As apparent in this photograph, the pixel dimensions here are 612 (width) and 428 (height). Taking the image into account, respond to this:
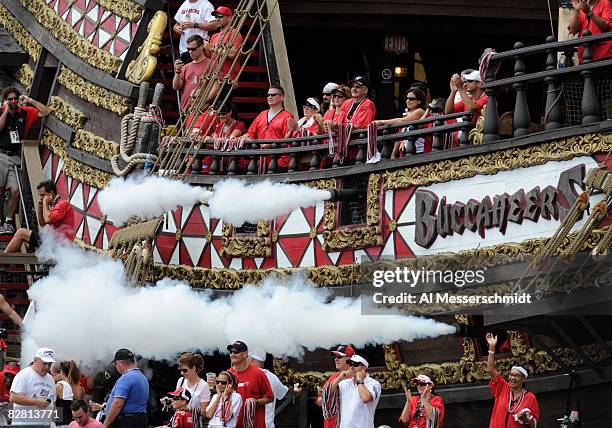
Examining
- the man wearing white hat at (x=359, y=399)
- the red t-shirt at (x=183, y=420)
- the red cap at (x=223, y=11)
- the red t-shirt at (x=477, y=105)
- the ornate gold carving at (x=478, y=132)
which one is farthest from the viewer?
the red cap at (x=223, y=11)

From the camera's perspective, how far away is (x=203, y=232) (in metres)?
20.0

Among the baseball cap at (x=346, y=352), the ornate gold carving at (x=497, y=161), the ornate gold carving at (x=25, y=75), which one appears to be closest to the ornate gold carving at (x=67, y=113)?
the ornate gold carving at (x=25, y=75)

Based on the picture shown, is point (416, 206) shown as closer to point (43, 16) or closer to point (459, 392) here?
point (459, 392)

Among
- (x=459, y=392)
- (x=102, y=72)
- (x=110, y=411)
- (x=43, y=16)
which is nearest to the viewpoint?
(x=110, y=411)

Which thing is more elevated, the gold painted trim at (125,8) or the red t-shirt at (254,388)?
the gold painted trim at (125,8)

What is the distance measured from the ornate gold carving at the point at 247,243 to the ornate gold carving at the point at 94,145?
2276 mm

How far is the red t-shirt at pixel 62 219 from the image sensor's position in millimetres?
21609

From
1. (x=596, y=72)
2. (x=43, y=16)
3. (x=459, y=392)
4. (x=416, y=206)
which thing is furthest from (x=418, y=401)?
(x=43, y=16)

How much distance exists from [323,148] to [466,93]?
1.79m

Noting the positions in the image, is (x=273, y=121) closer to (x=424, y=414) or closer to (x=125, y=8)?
(x=125, y=8)

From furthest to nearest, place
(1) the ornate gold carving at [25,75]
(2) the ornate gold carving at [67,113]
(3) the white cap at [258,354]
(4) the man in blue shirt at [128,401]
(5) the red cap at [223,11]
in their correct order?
(1) the ornate gold carving at [25,75]
(2) the ornate gold carving at [67,113]
(5) the red cap at [223,11]
(3) the white cap at [258,354]
(4) the man in blue shirt at [128,401]

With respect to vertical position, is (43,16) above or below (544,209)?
above

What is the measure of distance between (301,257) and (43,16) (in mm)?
6291

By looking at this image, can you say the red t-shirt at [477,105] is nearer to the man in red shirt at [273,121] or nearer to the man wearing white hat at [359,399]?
the man in red shirt at [273,121]
